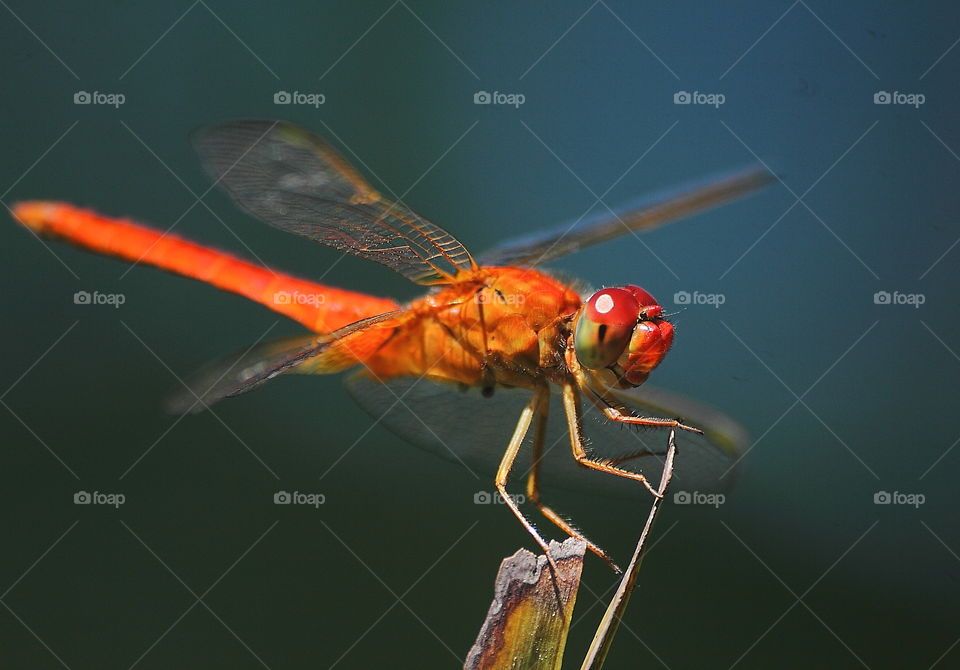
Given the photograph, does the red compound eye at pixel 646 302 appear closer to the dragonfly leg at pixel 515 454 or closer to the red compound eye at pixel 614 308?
the red compound eye at pixel 614 308

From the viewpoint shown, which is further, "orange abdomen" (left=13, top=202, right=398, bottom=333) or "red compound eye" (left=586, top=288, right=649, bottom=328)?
"orange abdomen" (left=13, top=202, right=398, bottom=333)

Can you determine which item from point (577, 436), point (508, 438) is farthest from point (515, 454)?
point (508, 438)

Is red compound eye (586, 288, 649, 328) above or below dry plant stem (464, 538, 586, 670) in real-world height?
above

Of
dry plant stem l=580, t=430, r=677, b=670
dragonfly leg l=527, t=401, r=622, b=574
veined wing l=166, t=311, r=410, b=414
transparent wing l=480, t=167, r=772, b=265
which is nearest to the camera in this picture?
dry plant stem l=580, t=430, r=677, b=670

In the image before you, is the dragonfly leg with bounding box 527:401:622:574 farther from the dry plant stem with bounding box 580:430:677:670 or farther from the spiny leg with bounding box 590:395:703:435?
the dry plant stem with bounding box 580:430:677:670

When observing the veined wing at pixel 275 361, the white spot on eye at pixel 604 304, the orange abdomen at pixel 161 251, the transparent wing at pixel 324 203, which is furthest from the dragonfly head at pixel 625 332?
the orange abdomen at pixel 161 251

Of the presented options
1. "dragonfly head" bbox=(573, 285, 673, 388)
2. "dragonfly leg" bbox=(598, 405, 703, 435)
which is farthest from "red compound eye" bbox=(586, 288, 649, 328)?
"dragonfly leg" bbox=(598, 405, 703, 435)
